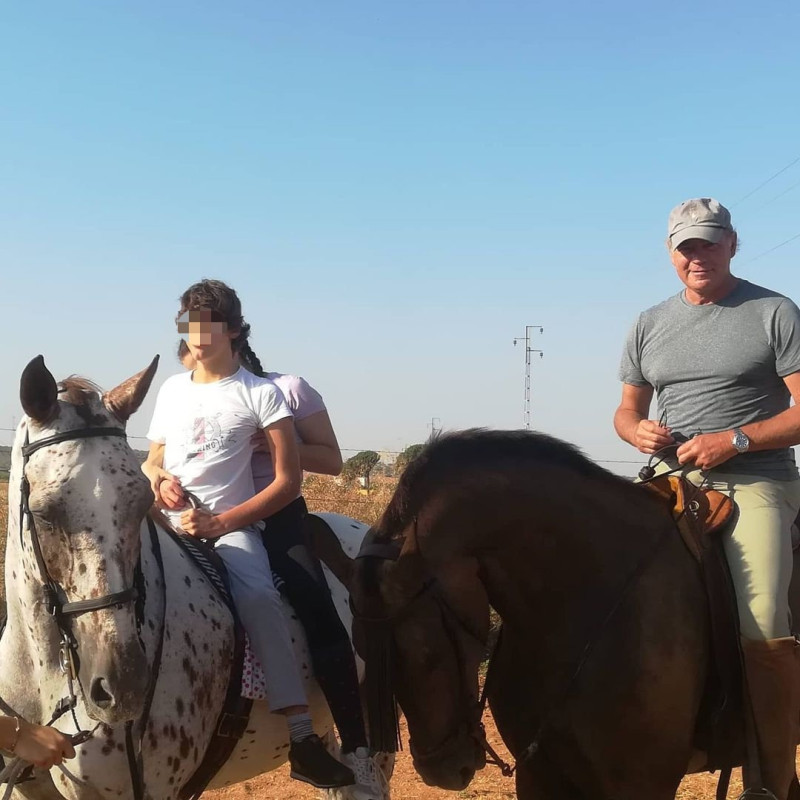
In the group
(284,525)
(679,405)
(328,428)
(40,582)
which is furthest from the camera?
(328,428)

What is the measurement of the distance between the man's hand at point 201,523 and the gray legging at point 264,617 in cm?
16

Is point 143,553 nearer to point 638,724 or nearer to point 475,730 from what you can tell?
point 475,730

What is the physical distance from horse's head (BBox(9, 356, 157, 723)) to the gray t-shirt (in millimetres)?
2378

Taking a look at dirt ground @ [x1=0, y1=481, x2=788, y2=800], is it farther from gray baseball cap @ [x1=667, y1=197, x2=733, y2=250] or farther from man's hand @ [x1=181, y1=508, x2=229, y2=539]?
gray baseball cap @ [x1=667, y1=197, x2=733, y2=250]

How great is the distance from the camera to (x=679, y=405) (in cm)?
397

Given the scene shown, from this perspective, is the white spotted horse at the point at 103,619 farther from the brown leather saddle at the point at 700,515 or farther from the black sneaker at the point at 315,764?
the brown leather saddle at the point at 700,515

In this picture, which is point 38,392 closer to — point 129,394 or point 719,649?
point 129,394

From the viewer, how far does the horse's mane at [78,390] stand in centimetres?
316

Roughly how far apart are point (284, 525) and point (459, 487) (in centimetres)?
128

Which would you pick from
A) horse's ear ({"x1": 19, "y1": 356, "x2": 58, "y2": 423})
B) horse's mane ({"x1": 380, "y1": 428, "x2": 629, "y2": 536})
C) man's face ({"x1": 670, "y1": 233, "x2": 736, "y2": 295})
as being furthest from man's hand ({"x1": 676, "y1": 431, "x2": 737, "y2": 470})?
horse's ear ({"x1": 19, "y1": 356, "x2": 58, "y2": 423})

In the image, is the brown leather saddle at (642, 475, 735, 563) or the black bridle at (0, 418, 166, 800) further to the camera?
the brown leather saddle at (642, 475, 735, 563)

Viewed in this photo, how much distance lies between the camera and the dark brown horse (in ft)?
10.1

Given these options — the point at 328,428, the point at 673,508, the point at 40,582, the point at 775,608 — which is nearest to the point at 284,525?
the point at 328,428

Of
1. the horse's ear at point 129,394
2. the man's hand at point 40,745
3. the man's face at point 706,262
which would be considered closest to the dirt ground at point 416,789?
the man's hand at point 40,745
